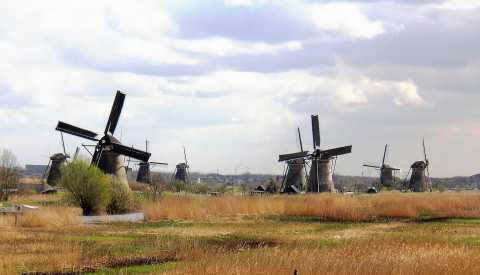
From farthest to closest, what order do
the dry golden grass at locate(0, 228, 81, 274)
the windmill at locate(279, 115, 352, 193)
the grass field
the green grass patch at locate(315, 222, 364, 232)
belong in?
1. the windmill at locate(279, 115, 352, 193)
2. the green grass patch at locate(315, 222, 364, 232)
3. the dry golden grass at locate(0, 228, 81, 274)
4. the grass field

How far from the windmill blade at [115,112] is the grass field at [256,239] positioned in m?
17.5

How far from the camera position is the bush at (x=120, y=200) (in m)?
45.2

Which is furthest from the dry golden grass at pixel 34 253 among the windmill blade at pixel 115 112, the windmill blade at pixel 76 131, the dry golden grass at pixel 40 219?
the windmill blade at pixel 115 112

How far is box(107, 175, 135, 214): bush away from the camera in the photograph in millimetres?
45219

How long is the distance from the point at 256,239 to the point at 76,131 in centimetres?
3386

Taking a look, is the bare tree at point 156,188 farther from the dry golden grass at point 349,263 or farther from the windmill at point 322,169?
the dry golden grass at point 349,263

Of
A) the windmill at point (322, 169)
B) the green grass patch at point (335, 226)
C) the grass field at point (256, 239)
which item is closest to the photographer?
the grass field at point (256, 239)

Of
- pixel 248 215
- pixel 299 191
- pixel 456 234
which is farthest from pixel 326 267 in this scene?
pixel 299 191

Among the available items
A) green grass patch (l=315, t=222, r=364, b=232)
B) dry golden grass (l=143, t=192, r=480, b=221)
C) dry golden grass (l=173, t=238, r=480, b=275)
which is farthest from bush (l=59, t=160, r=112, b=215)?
dry golden grass (l=173, t=238, r=480, b=275)

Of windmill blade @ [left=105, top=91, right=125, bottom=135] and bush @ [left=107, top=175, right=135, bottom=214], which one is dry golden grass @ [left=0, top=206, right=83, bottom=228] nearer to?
bush @ [left=107, top=175, right=135, bottom=214]

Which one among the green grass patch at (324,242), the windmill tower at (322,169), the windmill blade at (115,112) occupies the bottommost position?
the green grass patch at (324,242)

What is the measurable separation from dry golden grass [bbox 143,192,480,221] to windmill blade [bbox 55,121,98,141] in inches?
594

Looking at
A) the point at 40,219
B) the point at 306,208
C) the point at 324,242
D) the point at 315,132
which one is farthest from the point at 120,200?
the point at 315,132

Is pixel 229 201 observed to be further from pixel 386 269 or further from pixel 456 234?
pixel 386 269
